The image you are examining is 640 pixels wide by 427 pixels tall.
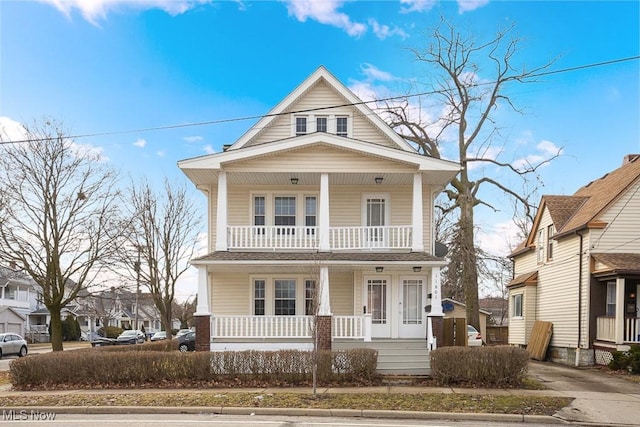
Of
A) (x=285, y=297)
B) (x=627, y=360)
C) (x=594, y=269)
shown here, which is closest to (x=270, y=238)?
(x=285, y=297)

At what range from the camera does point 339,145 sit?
59.8 feet

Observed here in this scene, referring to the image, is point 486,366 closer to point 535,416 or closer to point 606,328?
point 535,416

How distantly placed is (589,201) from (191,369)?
18.0m

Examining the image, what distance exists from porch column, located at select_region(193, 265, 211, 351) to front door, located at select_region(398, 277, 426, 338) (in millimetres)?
6236

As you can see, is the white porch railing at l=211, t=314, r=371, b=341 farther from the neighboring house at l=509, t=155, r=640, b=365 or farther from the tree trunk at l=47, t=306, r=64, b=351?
the tree trunk at l=47, t=306, r=64, b=351

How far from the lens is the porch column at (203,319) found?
56.2 ft

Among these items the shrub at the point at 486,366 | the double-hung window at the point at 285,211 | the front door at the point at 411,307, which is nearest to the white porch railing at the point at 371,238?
the front door at the point at 411,307

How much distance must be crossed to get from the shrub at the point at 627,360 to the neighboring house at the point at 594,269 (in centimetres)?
47

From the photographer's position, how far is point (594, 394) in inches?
539

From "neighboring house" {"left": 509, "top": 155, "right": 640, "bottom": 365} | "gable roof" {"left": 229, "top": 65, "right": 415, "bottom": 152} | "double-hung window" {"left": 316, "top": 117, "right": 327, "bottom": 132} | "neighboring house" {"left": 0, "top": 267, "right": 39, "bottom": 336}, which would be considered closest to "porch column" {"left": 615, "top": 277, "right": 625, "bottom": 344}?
"neighboring house" {"left": 509, "top": 155, "right": 640, "bottom": 365}

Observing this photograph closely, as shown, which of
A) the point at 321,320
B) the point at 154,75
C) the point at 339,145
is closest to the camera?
the point at 321,320

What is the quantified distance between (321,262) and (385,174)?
3743 millimetres

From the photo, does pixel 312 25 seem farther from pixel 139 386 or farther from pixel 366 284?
pixel 139 386

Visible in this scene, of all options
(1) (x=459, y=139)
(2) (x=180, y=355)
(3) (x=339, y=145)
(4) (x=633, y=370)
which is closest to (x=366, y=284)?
(3) (x=339, y=145)
